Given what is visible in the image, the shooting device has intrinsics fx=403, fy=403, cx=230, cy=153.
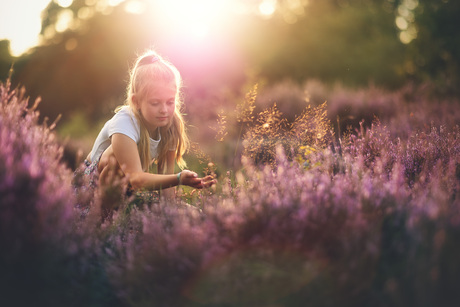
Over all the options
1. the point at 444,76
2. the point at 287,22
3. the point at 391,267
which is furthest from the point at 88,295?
the point at 287,22

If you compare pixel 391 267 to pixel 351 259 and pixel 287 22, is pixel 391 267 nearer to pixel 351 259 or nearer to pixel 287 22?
pixel 351 259

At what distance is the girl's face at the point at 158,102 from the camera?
3.48 m

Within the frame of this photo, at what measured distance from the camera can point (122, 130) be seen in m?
3.24

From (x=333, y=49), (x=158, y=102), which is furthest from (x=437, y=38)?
(x=158, y=102)

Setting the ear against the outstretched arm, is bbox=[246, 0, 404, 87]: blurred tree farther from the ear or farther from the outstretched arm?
the outstretched arm

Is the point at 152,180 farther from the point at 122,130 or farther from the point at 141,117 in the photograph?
the point at 141,117

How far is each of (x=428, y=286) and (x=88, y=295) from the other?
4.95 feet

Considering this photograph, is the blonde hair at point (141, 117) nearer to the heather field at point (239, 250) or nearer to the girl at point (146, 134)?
the girl at point (146, 134)

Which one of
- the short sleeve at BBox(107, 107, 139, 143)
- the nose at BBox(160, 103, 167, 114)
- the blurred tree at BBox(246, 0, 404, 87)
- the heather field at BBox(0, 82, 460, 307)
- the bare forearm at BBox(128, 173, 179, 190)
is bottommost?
the heather field at BBox(0, 82, 460, 307)

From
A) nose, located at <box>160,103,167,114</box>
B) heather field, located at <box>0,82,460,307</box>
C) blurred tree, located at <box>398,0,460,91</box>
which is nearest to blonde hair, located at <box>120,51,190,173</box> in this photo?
nose, located at <box>160,103,167,114</box>

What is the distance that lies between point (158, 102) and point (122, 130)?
0.45 m

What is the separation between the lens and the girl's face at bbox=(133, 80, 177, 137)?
348cm

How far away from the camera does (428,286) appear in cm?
151

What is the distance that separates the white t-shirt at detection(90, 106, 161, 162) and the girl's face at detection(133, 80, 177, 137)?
0.13 m
